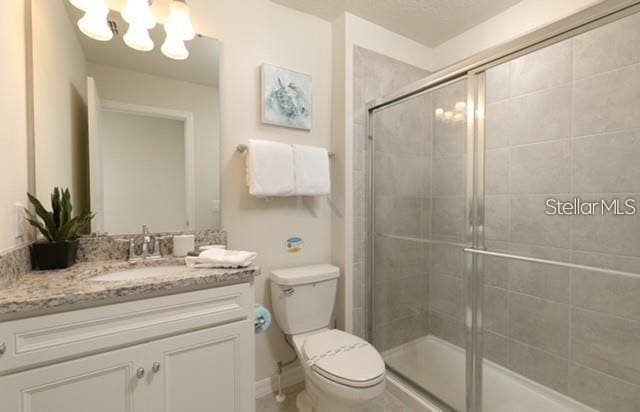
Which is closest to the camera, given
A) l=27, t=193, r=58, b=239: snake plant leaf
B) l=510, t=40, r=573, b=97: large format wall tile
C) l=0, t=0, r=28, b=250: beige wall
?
l=0, t=0, r=28, b=250: beige wall

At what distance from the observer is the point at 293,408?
1.68 metres

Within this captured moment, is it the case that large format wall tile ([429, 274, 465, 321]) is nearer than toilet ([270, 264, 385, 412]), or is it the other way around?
toilet ([270, 264, 385, 412])

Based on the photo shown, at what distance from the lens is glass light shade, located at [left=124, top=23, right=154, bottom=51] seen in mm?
1397

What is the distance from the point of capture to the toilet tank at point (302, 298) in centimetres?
168

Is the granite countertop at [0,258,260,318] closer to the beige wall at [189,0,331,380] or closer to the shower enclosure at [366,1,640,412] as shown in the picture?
the beige wall at [189,0,331,380]

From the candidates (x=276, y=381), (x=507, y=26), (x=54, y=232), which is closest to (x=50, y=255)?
(x=54, y=232)

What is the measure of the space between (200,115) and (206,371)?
1.24m

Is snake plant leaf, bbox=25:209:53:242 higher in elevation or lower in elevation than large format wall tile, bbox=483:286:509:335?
higher

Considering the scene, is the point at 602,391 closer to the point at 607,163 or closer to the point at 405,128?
the point at 607,163

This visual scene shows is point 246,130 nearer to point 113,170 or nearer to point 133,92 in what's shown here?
point 133,92

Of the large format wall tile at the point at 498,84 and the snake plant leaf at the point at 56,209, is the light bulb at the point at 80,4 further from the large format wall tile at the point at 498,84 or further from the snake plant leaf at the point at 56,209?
the large format wall tile at the point at 498,84

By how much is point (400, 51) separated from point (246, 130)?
1334 millimetres

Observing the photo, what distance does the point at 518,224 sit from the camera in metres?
1.81

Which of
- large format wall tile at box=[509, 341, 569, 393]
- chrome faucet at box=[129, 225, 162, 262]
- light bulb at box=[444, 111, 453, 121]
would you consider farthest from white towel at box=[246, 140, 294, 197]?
large format wall tile at box=[509, 341, 569, 393]
